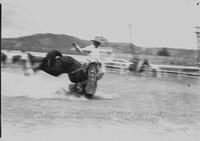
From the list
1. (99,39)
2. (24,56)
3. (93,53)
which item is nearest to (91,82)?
(93,53)

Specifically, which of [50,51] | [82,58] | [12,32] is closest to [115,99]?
[82,58]

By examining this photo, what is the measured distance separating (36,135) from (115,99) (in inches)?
31.2

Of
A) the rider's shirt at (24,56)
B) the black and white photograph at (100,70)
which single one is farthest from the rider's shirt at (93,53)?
the rider's shirt at (24,56)

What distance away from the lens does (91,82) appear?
11.9ft

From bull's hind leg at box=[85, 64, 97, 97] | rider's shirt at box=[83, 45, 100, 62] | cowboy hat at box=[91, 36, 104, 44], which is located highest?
cowboy hat at box=[91, 36, 104, 44]

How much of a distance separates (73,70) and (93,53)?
24 centimetres

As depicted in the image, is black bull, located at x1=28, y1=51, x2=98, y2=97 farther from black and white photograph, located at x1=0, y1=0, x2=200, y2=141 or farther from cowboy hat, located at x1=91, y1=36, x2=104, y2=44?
cowboy hat, located at x1=91, y1=36, x2=104, y2=44

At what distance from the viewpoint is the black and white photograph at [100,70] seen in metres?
3.39

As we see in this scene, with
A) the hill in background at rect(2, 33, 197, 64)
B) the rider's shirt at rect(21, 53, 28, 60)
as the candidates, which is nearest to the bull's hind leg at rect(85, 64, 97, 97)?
the hill in background at rect(2, 33, 197, 64)

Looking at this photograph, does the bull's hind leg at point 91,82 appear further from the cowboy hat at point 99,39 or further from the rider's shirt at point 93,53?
the cowboy hat at point 99,39

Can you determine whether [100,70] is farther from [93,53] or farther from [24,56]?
[24,56]

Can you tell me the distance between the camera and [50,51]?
11.5 ft

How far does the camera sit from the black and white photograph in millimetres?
3387

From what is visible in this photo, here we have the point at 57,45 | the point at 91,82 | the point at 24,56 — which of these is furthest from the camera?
the point at 91,82
